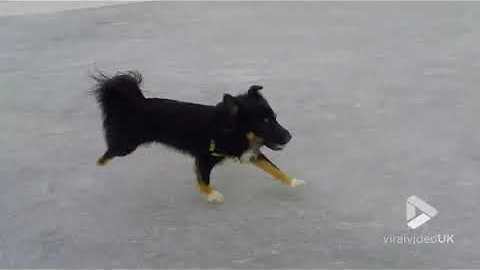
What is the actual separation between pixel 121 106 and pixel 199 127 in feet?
1.86

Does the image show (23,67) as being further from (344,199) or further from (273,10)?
(344,199)

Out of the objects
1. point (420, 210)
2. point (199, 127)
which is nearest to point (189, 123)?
point (199, 127)

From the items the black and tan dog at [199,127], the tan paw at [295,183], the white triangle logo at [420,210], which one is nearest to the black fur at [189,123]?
the black and tan dog at [199,127]

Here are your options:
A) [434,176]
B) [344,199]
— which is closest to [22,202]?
[344,199]

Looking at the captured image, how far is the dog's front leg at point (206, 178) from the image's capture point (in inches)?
144

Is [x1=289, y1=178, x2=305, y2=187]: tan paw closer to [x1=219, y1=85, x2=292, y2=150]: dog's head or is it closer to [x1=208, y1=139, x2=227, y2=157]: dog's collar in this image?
[x1=219, y1=85, x2=292, y2=150]: dog's head

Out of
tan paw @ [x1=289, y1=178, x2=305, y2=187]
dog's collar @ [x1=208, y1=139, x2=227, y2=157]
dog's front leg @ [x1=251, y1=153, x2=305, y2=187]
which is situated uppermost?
dog's collar @ [x1=208, y1=139, x2=227, y2=157]

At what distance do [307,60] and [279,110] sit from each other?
1.36 m

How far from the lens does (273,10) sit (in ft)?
26.6

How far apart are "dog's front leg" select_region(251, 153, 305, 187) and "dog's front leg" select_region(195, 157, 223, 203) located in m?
0.28

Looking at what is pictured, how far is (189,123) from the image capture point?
144 inches

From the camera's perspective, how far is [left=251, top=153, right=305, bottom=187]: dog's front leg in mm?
3723

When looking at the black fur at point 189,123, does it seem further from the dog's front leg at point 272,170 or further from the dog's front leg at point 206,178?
the dog's front leg at point 272,170

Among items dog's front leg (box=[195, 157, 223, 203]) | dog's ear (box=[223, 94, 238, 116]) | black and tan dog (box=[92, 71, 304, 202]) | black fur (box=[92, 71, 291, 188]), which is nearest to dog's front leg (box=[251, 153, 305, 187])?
black and tan dog (box=[92, 71, 304, 202])
